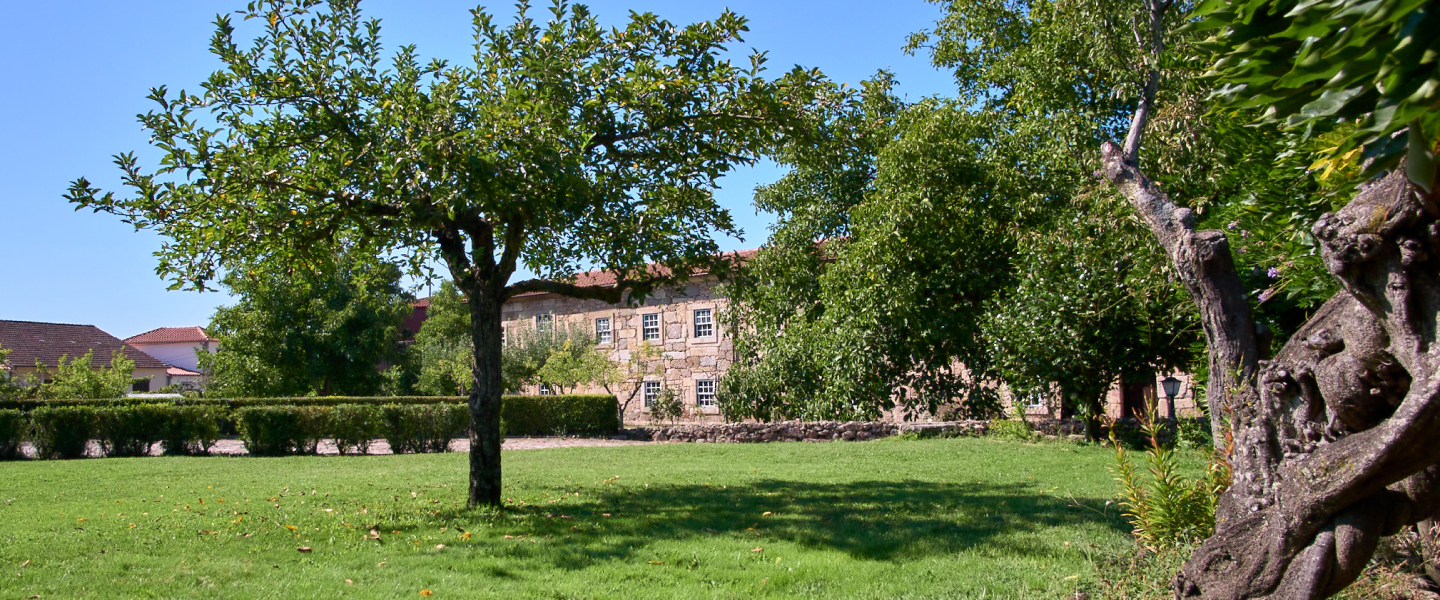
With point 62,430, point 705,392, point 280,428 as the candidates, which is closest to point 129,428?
point 62,430

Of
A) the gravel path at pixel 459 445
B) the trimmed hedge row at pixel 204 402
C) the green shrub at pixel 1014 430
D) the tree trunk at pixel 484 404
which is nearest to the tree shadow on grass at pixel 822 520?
the tree trunk at pixel 484 404

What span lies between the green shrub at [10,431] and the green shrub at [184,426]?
6.73 feet

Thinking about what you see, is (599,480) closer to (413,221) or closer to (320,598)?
(413,221)

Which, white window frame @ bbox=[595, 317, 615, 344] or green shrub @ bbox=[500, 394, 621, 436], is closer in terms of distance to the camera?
green shrub @ bbox=[500, 394, 621, 436]

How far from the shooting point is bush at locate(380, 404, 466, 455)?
53.4 feet

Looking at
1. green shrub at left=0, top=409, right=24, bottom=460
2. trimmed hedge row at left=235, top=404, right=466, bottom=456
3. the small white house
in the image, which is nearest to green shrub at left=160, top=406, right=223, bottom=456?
trimmed hedge row at left=235, top=404, right=466, bottom=456

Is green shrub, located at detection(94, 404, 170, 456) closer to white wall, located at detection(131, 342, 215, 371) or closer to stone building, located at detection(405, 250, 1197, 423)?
stone building, located at detection(405, 250, 1197, 423)

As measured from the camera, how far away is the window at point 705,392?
25875mm

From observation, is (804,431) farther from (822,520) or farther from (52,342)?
(52,342)

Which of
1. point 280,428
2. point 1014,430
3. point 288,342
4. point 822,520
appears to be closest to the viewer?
point 822,520

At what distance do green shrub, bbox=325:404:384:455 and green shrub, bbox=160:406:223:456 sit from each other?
84.6 inches

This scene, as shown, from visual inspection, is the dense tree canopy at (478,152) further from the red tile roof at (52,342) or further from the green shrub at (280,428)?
the red tile roof at (52,342)

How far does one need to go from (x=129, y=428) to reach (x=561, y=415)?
9.09 meters

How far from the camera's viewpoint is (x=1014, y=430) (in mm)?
14477
